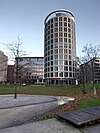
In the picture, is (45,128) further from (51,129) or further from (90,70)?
(90,70)

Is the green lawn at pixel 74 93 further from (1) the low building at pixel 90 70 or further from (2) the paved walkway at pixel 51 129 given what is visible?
(2) the paved walkway at pixel 51 129

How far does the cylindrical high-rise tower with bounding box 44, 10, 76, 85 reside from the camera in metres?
86.5

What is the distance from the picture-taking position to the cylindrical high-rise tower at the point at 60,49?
8650 cm

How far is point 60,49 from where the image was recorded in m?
87.4

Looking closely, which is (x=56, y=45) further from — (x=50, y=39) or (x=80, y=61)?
(x=80, y=61)

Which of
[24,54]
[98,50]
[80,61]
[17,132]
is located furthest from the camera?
[80,61]

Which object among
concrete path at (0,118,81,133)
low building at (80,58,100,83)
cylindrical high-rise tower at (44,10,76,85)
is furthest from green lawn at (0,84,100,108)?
cylindrical high-rise tower at (44,10,76,85)

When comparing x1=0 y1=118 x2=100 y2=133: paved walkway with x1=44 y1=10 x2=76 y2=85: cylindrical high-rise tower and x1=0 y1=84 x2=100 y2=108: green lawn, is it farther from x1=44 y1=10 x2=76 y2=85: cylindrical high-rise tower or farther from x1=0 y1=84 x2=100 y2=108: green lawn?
x1=44 y1=10 x2=76 y2=85: cylindrical high-rise tower

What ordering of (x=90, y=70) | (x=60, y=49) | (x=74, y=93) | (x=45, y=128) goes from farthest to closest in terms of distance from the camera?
(x=60, y=49)
(x=90, y=70)
(x=74, y=93)
(x=45, y=128)

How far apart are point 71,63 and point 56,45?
12.7 m

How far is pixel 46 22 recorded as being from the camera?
9662 centimetres

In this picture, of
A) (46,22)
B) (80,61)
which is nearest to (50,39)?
(46,22)

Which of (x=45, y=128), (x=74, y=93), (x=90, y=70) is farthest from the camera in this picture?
(x=90, y=70)

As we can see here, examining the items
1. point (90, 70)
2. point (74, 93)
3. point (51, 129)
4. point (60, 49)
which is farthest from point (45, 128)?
point (60, 49)
